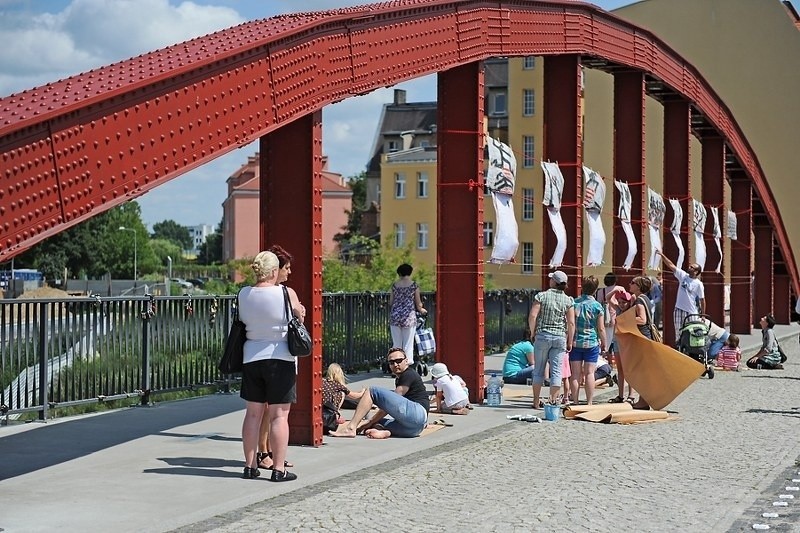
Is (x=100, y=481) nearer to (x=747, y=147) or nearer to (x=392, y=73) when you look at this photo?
(x=392, y=73)

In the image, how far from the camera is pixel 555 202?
18.8 m

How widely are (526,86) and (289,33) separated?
217ft

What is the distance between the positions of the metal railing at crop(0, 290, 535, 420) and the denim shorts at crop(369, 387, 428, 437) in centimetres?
356

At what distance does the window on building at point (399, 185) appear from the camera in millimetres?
80688

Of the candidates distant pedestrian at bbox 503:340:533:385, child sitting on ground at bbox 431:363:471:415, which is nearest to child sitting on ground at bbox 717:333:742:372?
distant pedestrian at bbox 503:340:533:385

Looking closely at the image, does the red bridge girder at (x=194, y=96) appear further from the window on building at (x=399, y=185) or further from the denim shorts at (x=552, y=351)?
the window on building at (x=399, y=185)

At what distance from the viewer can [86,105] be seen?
338 inches

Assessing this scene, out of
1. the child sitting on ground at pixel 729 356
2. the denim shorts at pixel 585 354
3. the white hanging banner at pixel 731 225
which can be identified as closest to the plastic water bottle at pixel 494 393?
the denim shorts at pixel 585 354

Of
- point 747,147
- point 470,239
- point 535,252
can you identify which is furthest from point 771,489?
point 535,252

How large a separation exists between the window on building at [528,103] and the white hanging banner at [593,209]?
5538 centimetres

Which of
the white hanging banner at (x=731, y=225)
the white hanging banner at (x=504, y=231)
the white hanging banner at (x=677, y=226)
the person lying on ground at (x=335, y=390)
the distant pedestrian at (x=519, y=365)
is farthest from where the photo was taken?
the white hanging banner at (x=731, y=225)

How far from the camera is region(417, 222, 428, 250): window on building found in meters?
79.9

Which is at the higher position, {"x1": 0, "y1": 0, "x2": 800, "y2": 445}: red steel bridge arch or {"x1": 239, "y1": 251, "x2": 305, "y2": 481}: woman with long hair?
{"x1": 0, "y1": 0, "x2": 800, "y2": 445}: red steel bridge arch

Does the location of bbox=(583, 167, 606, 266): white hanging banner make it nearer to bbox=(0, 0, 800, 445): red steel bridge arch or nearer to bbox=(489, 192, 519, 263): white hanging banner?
bbox=(0, 0, 800, 445): red steel bridge arch
